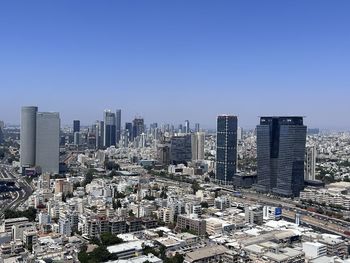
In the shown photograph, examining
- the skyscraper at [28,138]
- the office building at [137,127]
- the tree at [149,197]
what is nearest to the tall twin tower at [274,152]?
the tree at [149,197]

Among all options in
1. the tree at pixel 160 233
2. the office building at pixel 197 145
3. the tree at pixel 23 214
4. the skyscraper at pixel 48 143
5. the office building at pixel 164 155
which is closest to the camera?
the tree at pixel 160 233

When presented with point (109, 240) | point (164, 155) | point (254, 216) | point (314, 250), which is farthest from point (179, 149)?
point (314, 250)

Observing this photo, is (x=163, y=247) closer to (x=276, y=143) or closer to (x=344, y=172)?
(x=276, y=143)

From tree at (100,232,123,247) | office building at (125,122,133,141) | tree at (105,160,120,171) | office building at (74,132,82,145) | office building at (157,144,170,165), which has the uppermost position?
office building at (125,122,133,141)

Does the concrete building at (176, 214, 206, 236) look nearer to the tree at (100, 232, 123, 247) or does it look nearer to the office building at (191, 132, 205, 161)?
the tree at (100, 232, 123, 247)

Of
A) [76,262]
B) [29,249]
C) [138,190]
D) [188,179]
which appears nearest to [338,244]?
[76,262]

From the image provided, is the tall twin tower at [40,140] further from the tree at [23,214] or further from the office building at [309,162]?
the office building at [309,162]

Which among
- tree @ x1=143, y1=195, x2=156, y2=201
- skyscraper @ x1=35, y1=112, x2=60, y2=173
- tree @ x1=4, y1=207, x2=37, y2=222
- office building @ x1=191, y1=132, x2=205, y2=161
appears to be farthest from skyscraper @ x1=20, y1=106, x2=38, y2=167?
tree @ x1=4, y1=207, x2=37, y2=222
